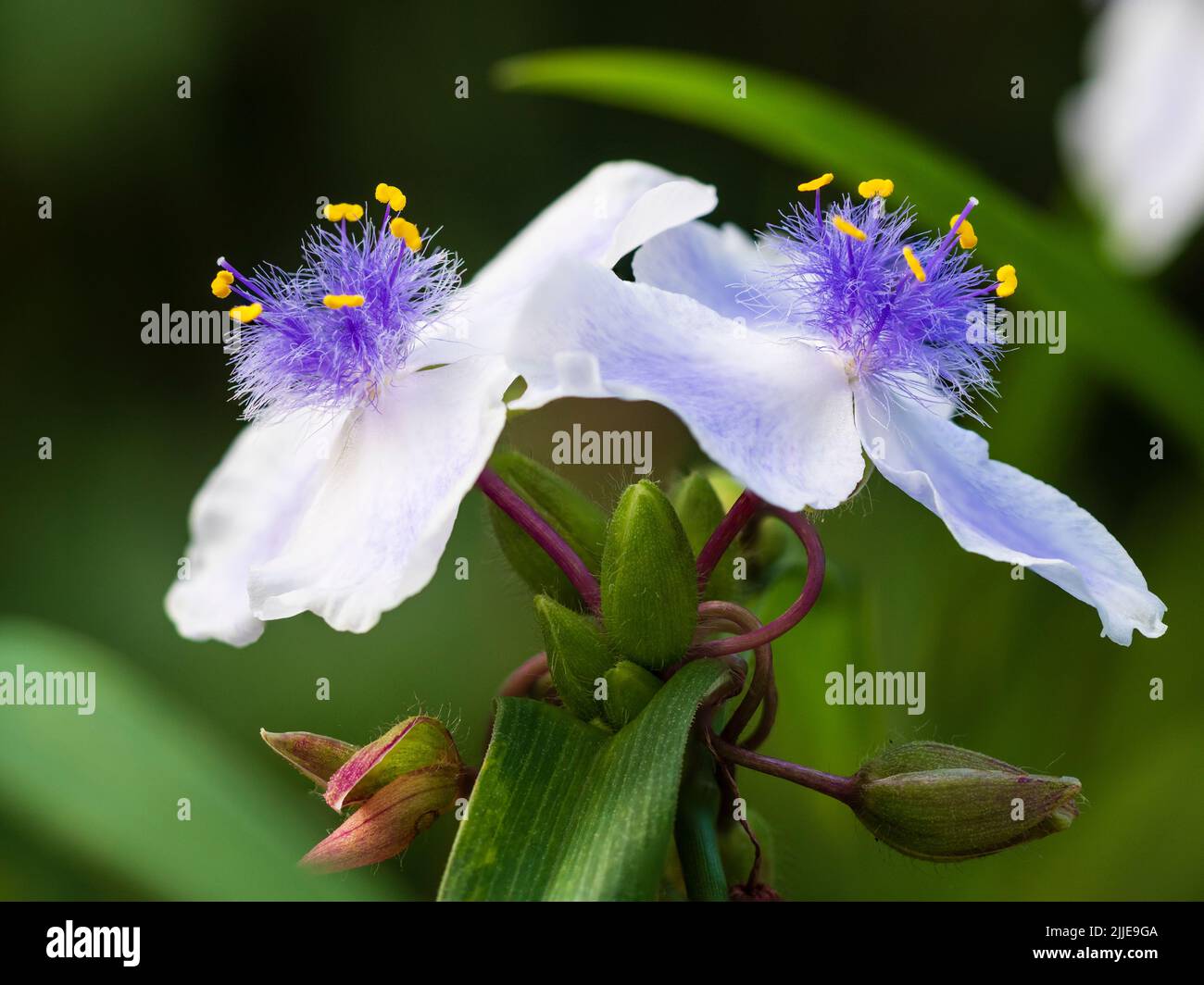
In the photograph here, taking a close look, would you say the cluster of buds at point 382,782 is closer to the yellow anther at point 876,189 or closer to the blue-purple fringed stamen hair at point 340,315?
the blue-purple fringed stamen hair at point 340,315

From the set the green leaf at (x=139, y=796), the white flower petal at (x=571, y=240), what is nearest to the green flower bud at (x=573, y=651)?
the white flower petal at (x=571, y=240)

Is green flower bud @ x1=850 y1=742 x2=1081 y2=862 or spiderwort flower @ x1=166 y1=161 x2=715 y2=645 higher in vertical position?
spiderwort flower @ x1=166 y1=161 x2=715 y2=645

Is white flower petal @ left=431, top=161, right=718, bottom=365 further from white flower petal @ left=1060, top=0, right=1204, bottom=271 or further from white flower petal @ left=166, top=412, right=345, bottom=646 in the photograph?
white flower petal @ left=1060, top=0, right=1204, bottom=271

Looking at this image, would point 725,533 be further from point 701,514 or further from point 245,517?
point 245,517

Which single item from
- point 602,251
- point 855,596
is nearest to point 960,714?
point 855,596

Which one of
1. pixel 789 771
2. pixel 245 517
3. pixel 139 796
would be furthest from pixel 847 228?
pixel 139 796

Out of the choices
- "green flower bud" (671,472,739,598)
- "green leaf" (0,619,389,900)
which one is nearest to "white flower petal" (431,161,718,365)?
"green flower bud" (671,472,739,598)
